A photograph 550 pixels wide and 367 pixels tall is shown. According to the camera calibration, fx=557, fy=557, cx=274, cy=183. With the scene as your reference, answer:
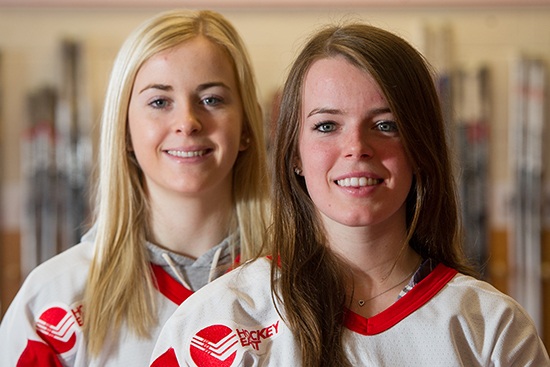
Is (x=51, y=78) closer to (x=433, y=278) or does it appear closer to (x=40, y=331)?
(x=40, y=331)

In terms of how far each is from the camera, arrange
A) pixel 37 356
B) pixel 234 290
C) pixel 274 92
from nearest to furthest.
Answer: pixel 234 290
pixel 37 356
pixel 274 92

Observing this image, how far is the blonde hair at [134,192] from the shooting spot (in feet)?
4.64

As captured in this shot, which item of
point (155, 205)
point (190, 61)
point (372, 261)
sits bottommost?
point (372, 261)

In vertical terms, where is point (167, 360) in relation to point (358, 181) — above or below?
below

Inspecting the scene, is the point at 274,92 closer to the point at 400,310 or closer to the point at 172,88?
the point at 172,88

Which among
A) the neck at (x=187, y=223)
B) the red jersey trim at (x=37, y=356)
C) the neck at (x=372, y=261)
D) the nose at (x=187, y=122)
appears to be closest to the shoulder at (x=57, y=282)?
the red jersey trim at (x=37, y=356)

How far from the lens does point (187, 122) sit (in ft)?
4.62

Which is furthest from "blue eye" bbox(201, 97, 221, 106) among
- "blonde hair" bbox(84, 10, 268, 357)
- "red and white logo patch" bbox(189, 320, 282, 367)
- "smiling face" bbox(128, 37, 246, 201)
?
"red and white logo patch" bbox(189, 320, 282, 367)

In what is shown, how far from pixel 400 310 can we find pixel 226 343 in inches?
14.4

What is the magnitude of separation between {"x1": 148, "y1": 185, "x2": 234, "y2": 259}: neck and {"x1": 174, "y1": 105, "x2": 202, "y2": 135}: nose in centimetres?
20

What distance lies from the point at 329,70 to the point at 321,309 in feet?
1.63

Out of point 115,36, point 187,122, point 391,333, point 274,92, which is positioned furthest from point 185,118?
point 115,36

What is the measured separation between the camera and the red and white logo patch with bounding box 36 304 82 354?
1388 mm

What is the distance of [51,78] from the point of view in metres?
3.97
